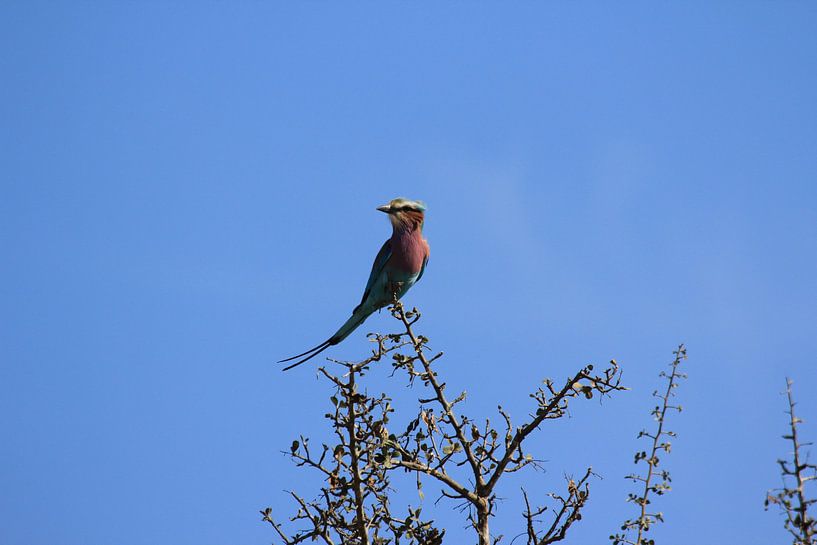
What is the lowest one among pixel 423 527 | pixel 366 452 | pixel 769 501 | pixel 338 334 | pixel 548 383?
pixel 769 501

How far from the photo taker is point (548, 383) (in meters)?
4.29

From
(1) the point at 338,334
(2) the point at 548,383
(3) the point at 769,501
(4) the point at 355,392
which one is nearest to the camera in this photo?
(3) the point at 769,501

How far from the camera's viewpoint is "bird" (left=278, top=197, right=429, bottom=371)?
668 cm

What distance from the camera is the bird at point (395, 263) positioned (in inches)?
263

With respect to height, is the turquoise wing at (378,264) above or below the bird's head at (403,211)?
below

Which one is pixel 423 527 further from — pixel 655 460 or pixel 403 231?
pixel 403 231

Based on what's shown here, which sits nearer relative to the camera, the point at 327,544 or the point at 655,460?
the point at 327,544

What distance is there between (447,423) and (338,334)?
7.84ft

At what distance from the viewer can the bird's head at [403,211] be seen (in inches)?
271

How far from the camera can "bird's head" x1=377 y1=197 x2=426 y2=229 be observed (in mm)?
6883

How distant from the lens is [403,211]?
22.7ft

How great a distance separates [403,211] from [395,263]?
0.45 metres

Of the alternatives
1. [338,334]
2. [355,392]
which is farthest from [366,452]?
[338,334]

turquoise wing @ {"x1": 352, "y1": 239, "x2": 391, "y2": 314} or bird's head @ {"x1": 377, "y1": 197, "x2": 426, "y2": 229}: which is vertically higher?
bird's head @ {"x1": 377, "y1": 197, "x2": 426, "y2": 229}
